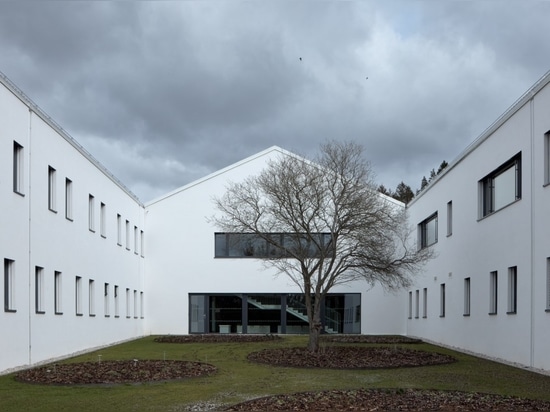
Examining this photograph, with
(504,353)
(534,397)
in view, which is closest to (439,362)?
(504,353)

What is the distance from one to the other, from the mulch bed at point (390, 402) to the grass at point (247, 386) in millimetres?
789

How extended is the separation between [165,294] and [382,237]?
703 inches

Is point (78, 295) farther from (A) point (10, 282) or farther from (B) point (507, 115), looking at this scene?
(B) point (507, 115)

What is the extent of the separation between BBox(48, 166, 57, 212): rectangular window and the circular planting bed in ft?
20.4

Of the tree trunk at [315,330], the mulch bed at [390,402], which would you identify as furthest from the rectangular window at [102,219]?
the mulch bed at [390,402]

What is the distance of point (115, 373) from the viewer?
537 inches

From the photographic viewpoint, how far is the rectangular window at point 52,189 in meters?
20.2

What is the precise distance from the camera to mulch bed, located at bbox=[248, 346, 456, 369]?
16.0 meters

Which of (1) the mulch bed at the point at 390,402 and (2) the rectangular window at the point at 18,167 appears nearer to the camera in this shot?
(1) the mulch bed at the point at 390,402

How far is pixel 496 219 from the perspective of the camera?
1958 cm

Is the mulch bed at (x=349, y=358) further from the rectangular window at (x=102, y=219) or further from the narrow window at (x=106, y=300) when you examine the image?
the rectangular window at (x=102, y=219)

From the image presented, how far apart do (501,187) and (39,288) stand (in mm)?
13634

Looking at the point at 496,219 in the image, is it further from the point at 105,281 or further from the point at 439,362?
the point at 105,281

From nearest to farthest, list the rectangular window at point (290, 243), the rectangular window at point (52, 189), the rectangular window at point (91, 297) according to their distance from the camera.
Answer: the rectangular window at point (290, 243) → the rectangular window at point (52, 189) → the rectangular window at point (91, 297)
